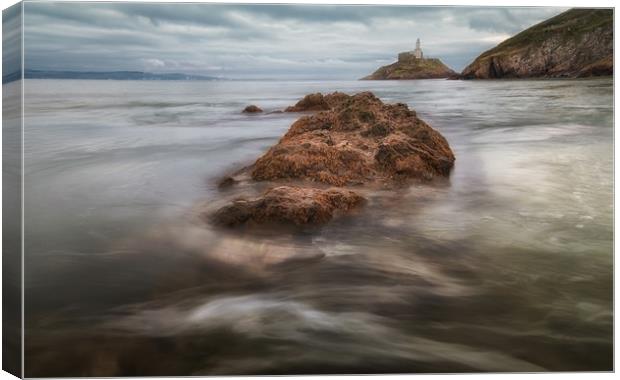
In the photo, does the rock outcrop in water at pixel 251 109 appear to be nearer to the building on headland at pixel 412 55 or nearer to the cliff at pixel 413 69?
the cliff at pixel 413 69

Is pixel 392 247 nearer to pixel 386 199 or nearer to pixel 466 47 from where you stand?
pixel 386 199

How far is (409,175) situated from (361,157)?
1.31 ft

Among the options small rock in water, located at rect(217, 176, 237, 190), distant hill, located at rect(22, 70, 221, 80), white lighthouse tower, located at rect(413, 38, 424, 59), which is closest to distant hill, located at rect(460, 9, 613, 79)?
white lighthouse tower, located at rect(413, 38, 424, 59)

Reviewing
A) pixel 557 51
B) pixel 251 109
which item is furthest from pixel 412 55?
pixel 251 109

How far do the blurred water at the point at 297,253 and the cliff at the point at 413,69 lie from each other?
0.10 m

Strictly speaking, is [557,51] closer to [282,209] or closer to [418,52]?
[418,52]

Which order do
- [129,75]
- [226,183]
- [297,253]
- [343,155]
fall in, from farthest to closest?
[343,155], [226,183], [129,75], [297,253]

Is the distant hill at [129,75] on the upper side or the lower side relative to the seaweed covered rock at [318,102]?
upper

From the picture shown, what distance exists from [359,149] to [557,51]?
1.72 meters

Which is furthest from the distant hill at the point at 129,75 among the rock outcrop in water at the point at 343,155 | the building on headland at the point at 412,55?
the building on headland at the point at 412,55

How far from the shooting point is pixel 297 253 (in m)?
4.81

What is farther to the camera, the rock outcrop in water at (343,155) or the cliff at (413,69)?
the cliff at (413,69)

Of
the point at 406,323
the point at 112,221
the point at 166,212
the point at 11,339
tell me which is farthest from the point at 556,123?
the point at 11,339

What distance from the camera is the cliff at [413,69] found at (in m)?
5.12
